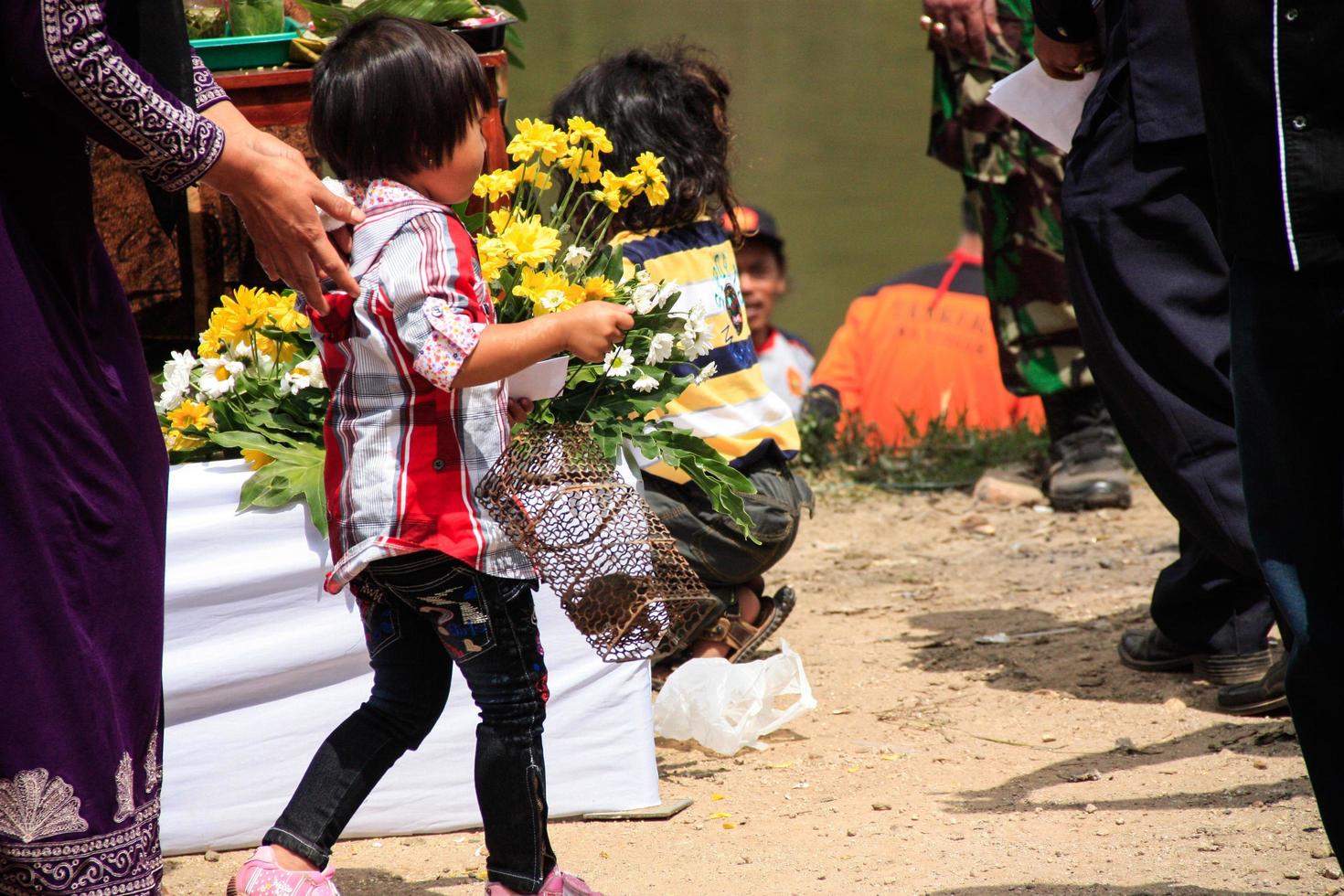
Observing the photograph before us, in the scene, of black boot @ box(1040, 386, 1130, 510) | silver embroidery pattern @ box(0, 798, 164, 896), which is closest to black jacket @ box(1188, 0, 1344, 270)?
silver embroidery pattern @ box(0, 798, 164, 896)

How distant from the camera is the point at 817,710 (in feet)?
11.5

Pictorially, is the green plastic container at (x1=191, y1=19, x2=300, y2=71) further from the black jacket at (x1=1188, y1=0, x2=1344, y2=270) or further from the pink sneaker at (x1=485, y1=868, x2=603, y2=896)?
the black jacket at (x1=1188, y1=0, x2=1344, y2=270)

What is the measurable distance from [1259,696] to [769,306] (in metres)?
3.96

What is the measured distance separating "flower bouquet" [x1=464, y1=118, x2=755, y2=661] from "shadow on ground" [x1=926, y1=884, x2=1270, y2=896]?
2.03 feet

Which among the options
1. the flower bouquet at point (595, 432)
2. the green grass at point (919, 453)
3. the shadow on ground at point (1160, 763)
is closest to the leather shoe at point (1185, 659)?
the shadow on ground at point (1160, 763)

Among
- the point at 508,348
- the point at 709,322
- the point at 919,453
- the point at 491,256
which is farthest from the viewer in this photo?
the point at 919,453

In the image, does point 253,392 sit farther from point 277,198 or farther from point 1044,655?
point 1044,655

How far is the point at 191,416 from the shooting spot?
9.48 ft

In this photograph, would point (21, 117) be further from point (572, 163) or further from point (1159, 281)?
point (1159, 281)

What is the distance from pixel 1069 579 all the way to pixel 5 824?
130 inches

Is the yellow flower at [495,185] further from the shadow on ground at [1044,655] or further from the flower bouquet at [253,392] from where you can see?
the shadow on ground at [1044,655]

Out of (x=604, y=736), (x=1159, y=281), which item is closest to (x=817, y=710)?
(x=604, y=736)

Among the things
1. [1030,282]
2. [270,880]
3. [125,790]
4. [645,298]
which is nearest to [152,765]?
[125,790]

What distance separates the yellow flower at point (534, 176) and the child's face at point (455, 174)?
0.35 m
